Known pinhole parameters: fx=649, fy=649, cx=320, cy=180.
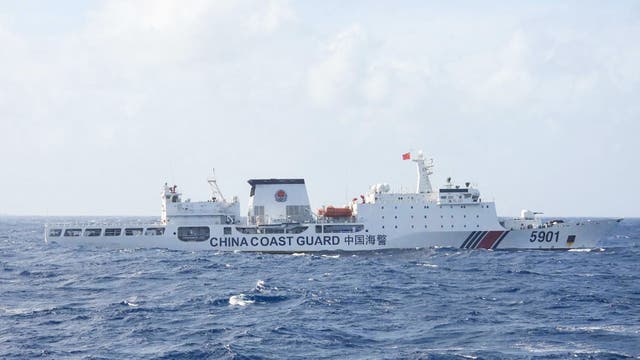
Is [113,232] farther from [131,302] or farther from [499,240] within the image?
[499,240]

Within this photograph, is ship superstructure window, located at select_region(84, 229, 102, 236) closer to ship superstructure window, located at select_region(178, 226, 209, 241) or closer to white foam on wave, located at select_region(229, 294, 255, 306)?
ship superstructure window, located at select_region(178, 226, 209, 241)

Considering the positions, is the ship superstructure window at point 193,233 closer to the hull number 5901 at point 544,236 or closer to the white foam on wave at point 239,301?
the white foam on wave at point 239,301

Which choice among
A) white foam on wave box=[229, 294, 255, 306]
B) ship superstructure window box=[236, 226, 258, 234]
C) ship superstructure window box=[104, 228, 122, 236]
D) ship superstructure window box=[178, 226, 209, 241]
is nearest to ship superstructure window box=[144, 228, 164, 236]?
ship superstructure window box=[178, 226, 209, 241]

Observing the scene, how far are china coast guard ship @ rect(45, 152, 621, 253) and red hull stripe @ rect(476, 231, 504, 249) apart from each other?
72 mm

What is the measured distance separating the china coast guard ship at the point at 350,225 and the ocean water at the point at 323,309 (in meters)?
5.55

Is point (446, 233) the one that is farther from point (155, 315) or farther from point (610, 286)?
point (155, 315)

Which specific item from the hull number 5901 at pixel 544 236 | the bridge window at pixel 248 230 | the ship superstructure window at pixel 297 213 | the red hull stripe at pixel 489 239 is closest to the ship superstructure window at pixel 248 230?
the bridge window at pixel 248 230

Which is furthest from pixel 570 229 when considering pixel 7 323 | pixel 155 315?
pixel 7 323

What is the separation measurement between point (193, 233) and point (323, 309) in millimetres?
26338

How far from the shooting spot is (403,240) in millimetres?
46844

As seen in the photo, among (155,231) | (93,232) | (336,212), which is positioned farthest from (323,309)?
(93,232)

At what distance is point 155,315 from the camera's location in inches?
913

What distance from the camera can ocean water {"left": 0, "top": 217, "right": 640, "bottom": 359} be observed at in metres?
18.3

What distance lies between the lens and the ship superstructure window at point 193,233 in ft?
159
